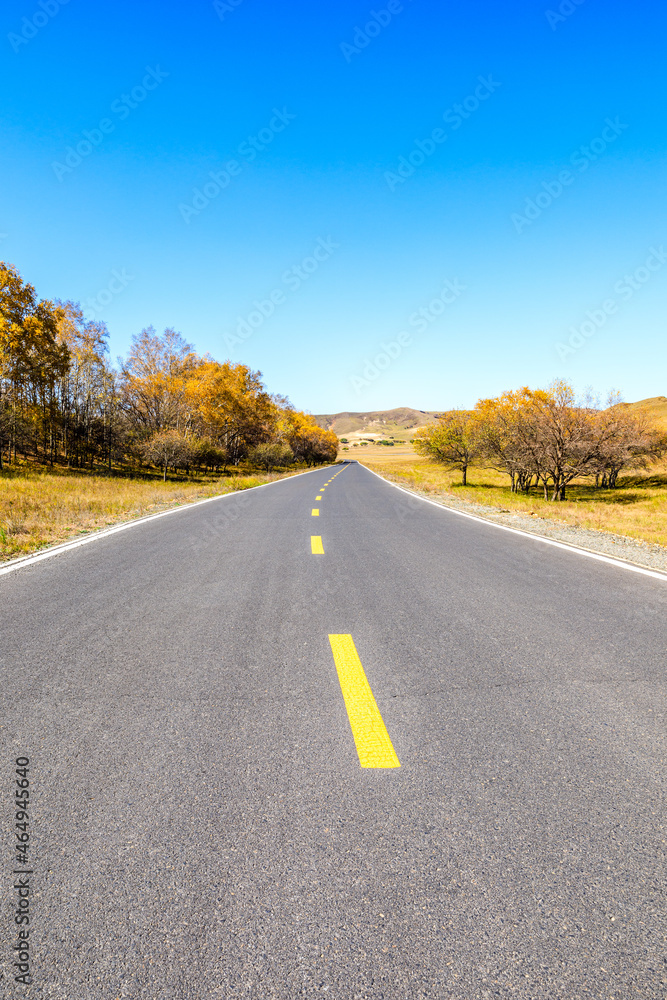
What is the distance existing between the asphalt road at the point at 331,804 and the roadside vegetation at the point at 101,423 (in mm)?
7857

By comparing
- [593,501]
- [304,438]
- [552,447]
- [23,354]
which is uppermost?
[23,354]

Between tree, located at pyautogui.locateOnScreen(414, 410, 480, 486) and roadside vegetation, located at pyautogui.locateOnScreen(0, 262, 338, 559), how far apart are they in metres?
14.9

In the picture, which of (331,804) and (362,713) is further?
(362,713)

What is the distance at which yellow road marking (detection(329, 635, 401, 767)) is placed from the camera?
2.42 meters

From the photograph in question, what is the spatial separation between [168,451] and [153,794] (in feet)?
116

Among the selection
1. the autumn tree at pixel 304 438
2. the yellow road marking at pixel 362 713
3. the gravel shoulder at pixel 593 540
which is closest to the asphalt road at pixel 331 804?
the yellow road marking at pixel 362 713

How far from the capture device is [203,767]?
232cm

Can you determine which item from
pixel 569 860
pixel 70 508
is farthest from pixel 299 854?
pixel 70 508

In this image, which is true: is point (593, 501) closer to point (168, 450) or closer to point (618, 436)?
point (618, 436)

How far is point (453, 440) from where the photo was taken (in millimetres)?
42688

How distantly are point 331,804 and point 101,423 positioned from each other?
159 ft

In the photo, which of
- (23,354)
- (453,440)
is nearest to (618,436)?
(453,440)

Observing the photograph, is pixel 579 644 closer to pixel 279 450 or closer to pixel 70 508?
pixel 70 508

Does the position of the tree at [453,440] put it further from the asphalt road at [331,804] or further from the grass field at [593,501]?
the asphalt road at [331,804]
